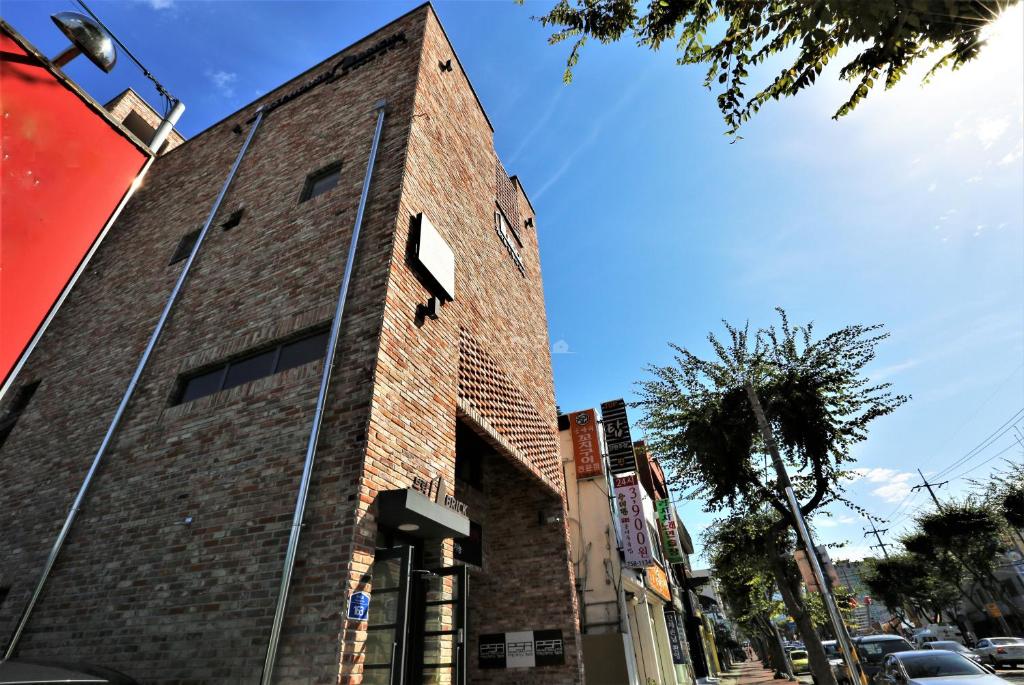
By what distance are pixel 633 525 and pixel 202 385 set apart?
10830 mm

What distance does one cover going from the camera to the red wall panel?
14.4 feet

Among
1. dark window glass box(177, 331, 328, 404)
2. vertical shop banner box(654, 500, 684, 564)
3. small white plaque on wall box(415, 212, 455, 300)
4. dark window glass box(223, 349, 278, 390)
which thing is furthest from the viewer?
vertical shop banner box(654, 500, 684, 564)

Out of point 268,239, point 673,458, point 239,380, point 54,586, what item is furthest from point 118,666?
point 673,458

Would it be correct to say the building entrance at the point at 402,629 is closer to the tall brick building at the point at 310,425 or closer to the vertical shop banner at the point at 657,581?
the tall brick building at the point at 310,425

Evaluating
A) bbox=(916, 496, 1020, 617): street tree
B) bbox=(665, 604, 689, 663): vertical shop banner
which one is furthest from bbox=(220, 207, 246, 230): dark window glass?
bbox=(916, 496, 1020, 617): street tree

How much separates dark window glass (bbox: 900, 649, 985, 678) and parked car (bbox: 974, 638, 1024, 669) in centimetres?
1800

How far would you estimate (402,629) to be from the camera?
4.23 m

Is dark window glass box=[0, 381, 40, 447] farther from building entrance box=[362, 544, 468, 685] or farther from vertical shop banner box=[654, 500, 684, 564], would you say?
vertical shop banner box=[654, 500, 684, 564]

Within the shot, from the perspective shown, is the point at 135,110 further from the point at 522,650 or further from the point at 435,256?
the point at 522,650

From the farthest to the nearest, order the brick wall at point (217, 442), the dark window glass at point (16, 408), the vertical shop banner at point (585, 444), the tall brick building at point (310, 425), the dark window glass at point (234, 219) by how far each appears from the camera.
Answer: the vertical shop banner at point (585, 444)
the dark window glass at point (234, 219)
the dark window glass at point (16, 408)
the tall brick building at point (310, 425)
the brick wall at point (217, 442)

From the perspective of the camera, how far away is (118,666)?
15.4 ft

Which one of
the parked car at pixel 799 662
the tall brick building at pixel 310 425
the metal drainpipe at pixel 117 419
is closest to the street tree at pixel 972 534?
the parked car at pixel 799 662

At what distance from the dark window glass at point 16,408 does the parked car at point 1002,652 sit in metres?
33.7

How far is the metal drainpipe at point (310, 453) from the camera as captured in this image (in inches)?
160
